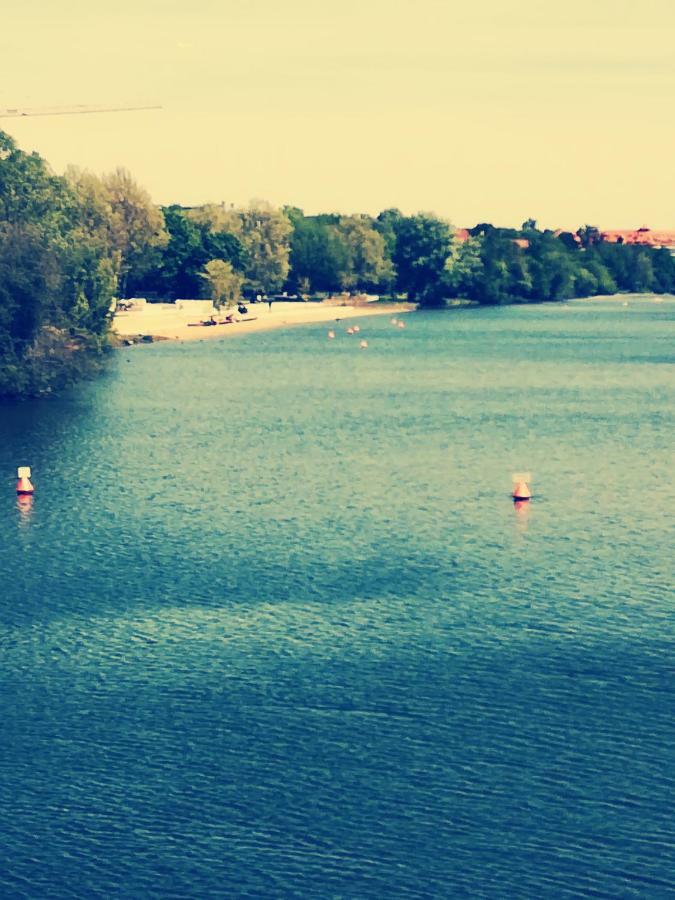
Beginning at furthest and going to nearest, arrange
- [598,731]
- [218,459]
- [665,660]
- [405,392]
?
[405,392] → [218,459] → [665,660] → [598,731]

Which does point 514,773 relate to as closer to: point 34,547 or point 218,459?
point 34,547

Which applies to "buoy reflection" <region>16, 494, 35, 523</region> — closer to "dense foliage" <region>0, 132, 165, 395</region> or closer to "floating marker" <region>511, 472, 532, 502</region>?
"floating marker" <region>511, 472, 532, 502</region>

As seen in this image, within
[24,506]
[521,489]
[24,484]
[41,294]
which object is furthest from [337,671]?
[41,294]

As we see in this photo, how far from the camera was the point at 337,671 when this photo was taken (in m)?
52.8

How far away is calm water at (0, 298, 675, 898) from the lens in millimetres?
38781

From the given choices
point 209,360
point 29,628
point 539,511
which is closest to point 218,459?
point 539,511

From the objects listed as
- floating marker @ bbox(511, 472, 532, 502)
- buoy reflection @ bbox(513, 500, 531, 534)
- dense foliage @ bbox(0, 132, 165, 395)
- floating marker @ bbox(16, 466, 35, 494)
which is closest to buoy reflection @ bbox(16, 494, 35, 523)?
floating marker @ bbox(16, 466, 35, 494)

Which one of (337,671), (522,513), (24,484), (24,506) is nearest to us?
(337,671)

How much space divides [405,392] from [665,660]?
92219 mm

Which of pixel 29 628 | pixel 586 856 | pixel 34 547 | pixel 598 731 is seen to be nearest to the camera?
pixel 586 856

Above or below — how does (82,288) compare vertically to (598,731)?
above

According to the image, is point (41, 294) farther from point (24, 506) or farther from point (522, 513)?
point (522, 513)

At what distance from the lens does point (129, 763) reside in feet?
147

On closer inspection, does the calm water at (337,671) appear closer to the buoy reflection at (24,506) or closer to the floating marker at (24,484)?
the buoy reflection at (24,506)
